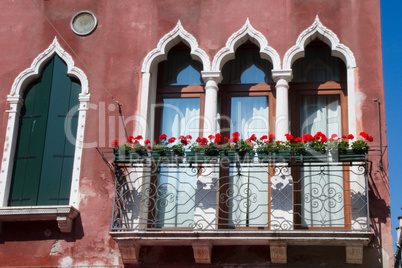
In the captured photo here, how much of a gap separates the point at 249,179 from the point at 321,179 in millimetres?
1173

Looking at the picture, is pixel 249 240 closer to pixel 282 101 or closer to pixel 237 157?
pixel 237 157

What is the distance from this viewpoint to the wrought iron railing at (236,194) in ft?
39.1

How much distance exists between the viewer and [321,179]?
41.7 ft

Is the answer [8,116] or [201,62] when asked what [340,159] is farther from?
[8,116]

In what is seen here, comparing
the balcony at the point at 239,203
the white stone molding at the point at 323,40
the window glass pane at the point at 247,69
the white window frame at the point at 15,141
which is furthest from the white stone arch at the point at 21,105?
the white stone molding at the point at 323,40

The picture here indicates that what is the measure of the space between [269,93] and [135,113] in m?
2.35

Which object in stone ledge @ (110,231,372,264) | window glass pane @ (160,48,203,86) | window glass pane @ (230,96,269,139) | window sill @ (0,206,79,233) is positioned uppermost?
window glass pane @ (160,48,203,86)

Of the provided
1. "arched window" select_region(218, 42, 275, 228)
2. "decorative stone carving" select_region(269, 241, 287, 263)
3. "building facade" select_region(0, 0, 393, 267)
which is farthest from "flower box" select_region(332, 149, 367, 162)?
"decorative stone carving" select_region(269, 241, 287, 263)

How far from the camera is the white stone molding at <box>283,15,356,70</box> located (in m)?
12.9

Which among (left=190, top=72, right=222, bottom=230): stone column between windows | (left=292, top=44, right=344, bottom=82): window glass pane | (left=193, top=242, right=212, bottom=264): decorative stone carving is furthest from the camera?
(left=292, top=44, right=344, bottom=82): window glass pane

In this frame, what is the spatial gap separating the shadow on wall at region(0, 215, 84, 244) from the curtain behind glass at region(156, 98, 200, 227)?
4.35 feet

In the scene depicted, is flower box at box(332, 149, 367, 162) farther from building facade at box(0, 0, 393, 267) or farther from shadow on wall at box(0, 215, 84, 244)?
shadow on wall at box(0, 215, 84, 244)

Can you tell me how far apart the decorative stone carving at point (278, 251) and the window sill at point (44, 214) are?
3216mm

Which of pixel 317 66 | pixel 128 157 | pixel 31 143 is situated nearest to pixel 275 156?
pixel 128 157
